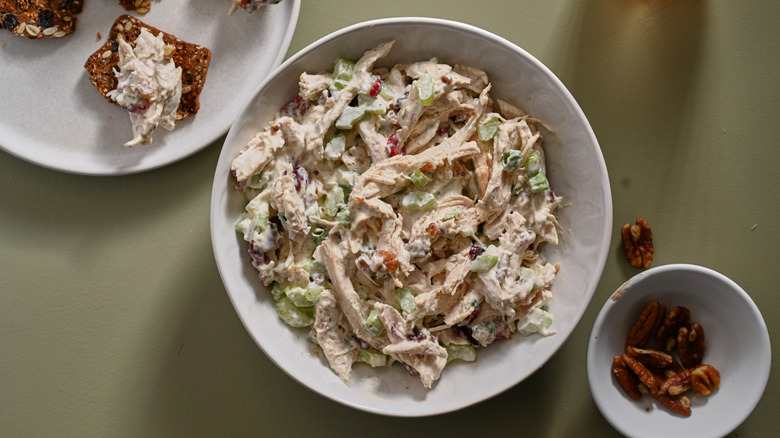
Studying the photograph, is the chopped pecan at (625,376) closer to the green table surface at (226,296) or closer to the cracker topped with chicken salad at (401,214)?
the green table surface at (226,296)

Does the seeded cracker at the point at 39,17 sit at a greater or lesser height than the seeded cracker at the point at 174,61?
greater

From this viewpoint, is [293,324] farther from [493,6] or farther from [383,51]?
[493,6]

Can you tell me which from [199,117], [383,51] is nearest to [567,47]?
[383,51]

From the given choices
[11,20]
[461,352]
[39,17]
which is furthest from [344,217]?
[11,20]

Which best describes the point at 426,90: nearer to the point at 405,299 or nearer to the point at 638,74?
the point at 405,299

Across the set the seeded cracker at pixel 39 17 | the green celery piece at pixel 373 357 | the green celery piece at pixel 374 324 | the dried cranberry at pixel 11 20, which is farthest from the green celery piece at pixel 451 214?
the dried cranberry at pixel 11 20

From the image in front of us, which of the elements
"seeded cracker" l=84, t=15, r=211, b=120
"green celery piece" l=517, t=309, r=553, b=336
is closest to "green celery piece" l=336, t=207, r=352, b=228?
"green celery piece" l=517, t=309, r=553, b=336
